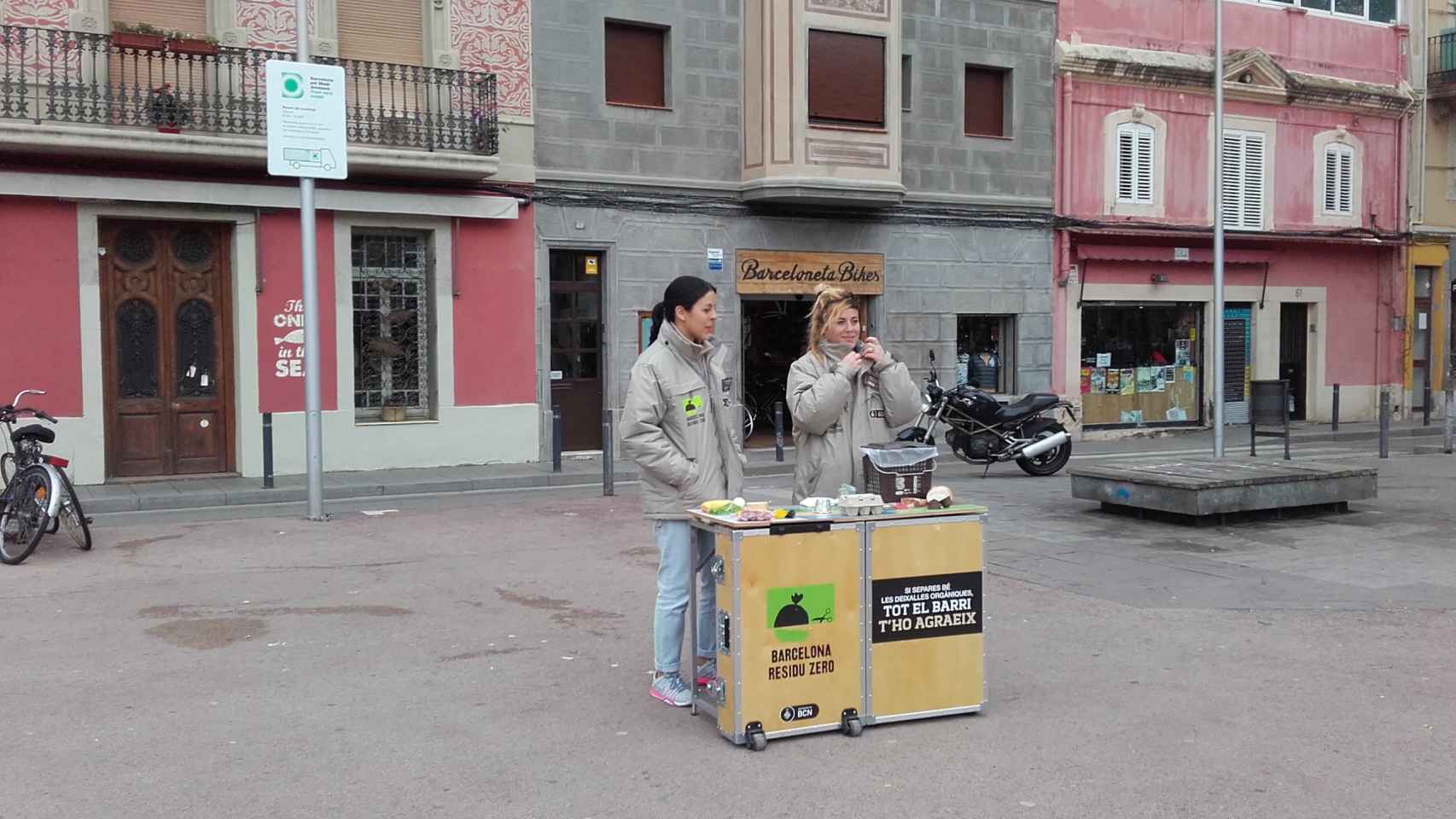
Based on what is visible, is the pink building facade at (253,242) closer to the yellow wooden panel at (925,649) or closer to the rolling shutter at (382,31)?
the rolling shutter at (382,31)

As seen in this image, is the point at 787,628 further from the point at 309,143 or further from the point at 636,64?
the point at 636,64

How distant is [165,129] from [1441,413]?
24452 millimetres

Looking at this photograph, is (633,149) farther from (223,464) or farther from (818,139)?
(223,464)

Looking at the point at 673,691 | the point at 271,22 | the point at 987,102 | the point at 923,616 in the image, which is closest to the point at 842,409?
the point at 923,616

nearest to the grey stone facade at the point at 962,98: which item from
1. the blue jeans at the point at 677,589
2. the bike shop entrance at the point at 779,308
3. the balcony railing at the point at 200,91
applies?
the bike shop entrance at the point at 779,308

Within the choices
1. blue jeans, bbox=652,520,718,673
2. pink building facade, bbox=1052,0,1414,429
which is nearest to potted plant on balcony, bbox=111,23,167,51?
blue jeans, bbox=652,520,718,673

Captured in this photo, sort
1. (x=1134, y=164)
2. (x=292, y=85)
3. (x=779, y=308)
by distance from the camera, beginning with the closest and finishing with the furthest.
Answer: (x=292, y=85) → (x=779, y=308) → (x=1134, y=164)

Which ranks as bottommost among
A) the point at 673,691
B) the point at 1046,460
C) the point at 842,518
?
the point at 673,691

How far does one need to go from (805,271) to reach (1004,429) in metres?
5.40

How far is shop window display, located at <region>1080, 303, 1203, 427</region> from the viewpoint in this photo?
23641 mm

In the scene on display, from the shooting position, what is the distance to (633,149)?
62.5 ft

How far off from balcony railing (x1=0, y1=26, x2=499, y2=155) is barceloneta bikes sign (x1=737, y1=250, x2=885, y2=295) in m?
4.56

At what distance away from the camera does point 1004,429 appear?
1633 centimetres

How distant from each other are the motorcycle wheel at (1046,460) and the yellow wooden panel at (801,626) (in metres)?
11.1
